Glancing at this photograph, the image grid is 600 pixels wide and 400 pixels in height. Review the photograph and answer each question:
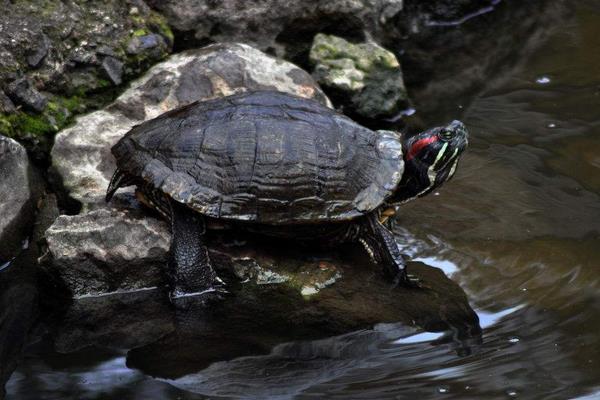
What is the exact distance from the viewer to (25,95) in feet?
20.4

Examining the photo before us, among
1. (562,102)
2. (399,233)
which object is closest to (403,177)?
(399,233)

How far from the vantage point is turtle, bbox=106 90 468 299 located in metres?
5.15

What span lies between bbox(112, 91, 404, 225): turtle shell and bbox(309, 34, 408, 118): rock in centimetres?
193

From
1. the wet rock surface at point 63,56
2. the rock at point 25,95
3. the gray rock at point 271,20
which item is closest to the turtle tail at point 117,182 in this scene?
the wet rock surface at point 63,56

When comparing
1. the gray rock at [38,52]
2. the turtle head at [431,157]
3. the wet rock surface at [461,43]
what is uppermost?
the gray rock at [38,52]

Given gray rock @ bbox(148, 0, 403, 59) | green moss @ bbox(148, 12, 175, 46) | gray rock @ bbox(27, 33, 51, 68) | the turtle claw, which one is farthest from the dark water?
green moss @ bbox(148, 12, 175, 46)

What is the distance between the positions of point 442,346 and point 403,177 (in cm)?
136

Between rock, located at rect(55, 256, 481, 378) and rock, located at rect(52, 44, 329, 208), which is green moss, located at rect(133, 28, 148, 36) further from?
rock, located at rect(55, 256, 481, 378)

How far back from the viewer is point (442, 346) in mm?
4656

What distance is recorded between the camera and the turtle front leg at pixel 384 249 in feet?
17.3

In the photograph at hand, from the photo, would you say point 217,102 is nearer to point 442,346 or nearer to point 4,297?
point 4,297

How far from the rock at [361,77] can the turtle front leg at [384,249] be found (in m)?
2.18

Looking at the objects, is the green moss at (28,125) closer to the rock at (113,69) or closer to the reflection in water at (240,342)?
the rock at (113,69)

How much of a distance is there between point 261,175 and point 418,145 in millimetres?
1082
